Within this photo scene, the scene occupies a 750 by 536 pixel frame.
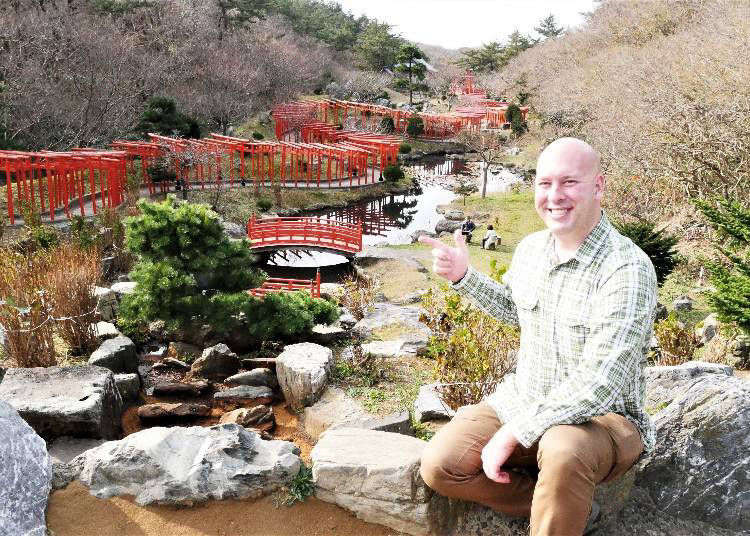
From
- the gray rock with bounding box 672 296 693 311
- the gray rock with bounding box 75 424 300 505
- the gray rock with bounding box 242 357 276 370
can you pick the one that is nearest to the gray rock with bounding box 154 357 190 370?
the gray rock with bounding box 242 357 276 370

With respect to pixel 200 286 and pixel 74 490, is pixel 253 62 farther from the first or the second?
pixel 74 490

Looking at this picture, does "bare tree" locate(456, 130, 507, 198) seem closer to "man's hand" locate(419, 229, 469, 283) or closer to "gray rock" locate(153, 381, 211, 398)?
"gray rock" locate(153, 381, 211, 398)

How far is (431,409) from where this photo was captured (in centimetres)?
576

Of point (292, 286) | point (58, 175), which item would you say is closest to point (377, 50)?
point (58, 175)

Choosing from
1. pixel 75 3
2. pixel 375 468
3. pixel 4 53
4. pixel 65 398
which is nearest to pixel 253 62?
pixel 75 3

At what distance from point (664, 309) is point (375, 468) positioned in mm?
8492

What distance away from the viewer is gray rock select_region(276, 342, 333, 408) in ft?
22.6

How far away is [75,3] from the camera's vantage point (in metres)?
30.1

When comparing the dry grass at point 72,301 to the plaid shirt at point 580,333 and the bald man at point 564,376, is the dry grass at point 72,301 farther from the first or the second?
the plaid shirt at point 580,333

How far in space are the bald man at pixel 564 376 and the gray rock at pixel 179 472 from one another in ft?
3.78

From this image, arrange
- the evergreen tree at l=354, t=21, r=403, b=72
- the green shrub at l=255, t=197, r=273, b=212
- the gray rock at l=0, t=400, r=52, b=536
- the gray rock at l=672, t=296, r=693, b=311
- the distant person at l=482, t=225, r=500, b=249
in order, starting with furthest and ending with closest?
the evergreen tree at l=354, t=21, r=403, b=72, the green shrub at l=255, t=197, r=273, b=212, the distant person at l=482, t=225, r=500, b=249, the gray rock at l=672, t=296, r=693, b=311, the gray rock at l=0, t=400, r=52, b=536

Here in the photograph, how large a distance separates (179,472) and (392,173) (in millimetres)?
27987

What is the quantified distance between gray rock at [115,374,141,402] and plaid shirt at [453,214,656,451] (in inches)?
202

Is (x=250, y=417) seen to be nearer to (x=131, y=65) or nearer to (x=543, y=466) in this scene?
(x=543, y=466)
